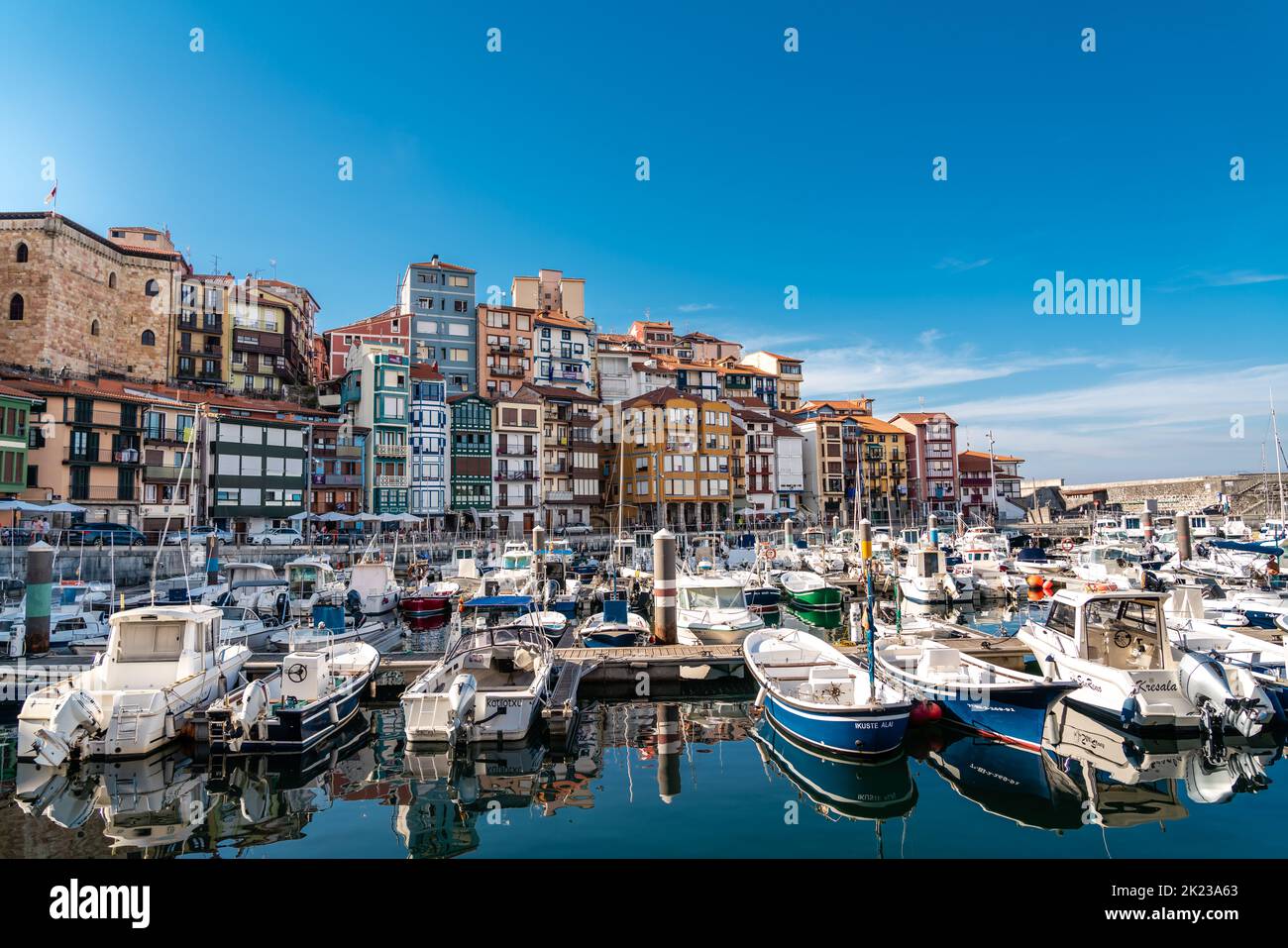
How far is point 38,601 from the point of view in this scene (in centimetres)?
2511

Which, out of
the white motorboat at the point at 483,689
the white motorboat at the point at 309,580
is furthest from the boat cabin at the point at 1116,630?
the white motorboat at the point at 309,580

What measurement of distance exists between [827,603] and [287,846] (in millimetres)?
30210

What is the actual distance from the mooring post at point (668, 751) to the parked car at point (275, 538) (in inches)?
1781

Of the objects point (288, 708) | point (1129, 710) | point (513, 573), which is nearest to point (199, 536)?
point (513, 573)

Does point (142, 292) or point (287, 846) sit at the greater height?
point (142, 292)

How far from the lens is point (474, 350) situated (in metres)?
87.6

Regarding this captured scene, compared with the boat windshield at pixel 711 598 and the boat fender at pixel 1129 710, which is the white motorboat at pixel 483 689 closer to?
the boat windshield at pixel 711 598

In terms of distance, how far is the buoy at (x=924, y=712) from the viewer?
60.3ft

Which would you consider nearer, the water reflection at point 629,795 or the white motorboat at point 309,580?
the water reflection at point 629,795

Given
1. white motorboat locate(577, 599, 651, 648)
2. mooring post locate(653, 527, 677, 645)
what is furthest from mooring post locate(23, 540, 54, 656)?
mooring post locate(653, 527, 677, 645)

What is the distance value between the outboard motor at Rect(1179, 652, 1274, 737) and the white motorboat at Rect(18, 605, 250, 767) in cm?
2406
